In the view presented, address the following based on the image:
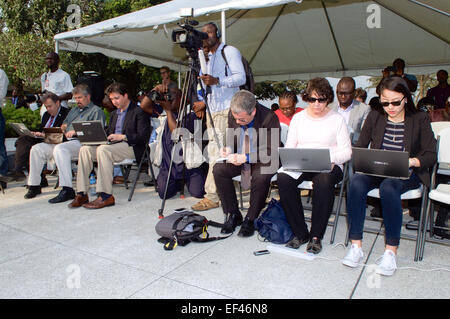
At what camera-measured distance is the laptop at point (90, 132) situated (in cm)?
410

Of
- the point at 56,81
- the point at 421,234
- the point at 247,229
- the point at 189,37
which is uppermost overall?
the point at 189,37

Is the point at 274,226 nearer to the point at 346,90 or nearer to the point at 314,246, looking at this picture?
the point at 314,246

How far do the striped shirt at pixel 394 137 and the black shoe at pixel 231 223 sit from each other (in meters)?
1.42

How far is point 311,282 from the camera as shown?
7.34 feet

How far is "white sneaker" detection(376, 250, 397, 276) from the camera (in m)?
2.33

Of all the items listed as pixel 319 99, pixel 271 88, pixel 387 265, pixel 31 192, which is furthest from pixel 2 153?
pixel 271 88

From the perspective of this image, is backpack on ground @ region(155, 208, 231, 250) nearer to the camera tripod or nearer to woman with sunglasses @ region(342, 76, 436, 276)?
the camera tripod

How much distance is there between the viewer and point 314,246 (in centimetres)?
270

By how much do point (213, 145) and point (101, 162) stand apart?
4.34ft

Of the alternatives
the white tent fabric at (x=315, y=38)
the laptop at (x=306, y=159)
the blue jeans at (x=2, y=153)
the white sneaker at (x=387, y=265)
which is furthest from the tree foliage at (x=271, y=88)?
the white sneaker at (x=387, y=265)

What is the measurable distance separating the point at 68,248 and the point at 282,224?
5.87 ft

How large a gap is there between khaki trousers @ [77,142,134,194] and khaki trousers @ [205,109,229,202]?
1.13 m

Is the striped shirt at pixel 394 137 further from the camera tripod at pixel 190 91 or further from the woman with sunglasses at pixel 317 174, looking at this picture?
the camera tripod at pixel 190 91

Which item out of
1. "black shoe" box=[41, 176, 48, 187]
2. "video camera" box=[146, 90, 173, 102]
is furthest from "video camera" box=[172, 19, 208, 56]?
"black shoe" box=[41, 176, 48, 187]
